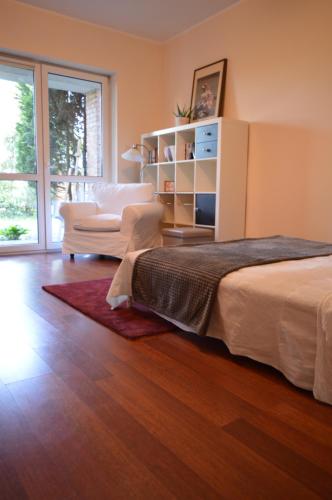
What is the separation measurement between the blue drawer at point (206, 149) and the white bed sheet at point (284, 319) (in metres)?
2.17

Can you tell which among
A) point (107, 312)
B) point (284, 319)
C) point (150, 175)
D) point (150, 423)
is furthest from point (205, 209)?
point (150, 423)

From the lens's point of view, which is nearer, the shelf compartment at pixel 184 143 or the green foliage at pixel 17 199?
the shelf compartment at pixel 184 143

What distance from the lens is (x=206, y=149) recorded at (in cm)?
390

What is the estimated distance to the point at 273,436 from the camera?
1.17 m

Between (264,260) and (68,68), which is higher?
(68,68)

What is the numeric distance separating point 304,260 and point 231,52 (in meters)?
3.00

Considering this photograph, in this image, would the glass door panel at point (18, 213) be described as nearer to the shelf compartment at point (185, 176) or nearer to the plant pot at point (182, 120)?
the shelf compartment at point (185, 176)

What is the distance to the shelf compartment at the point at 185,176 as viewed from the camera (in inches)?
174

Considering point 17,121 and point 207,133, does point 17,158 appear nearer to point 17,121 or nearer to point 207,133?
point 17,121

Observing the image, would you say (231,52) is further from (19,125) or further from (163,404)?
(163,404)

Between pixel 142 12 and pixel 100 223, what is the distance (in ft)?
7.86

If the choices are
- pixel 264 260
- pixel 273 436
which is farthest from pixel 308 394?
pixel 264 260

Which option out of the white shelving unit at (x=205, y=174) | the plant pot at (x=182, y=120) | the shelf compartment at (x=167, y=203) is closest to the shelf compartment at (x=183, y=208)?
the white shelving unit at (x=205, y=174)

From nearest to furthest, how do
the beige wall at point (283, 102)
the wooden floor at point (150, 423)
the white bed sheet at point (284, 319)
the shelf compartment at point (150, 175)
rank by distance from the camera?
1. the wooden floor at point (150, 423)
2. the white bed sheet at point (284, 319)
3. the beige wall at point (283, 102)
4. the shelf compartment at point (150, 175)
